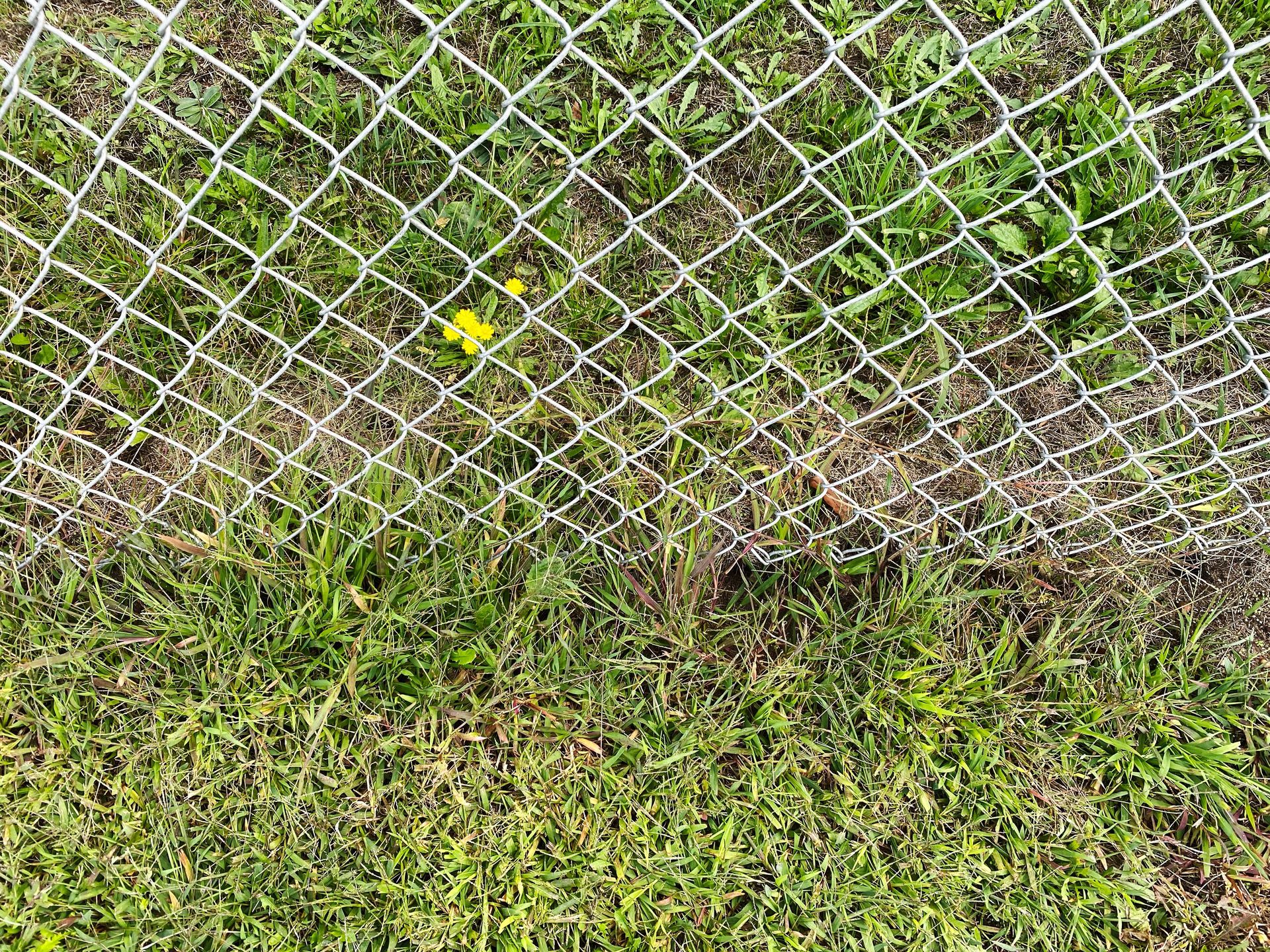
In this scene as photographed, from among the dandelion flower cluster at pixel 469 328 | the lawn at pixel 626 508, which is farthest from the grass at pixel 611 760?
the dandelion flower cluster at pixel 469 328

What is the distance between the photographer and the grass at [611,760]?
5.93 feet

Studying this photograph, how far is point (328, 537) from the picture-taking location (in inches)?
76.1

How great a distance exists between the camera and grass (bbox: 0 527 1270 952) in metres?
1.81

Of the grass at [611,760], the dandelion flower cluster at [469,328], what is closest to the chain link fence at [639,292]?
the dandelion flower cluster at [469,328]

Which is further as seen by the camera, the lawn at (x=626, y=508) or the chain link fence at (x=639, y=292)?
the chain link fence at (x=639, y=292)

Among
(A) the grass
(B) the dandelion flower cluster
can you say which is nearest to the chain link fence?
(B) the dandelion flower cluster

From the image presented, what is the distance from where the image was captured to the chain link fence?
2006 mm

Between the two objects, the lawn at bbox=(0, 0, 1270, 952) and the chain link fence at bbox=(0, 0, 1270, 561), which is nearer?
the lawn at bbox=(0, 0, 1270, 952)

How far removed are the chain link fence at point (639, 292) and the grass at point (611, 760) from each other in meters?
0.13

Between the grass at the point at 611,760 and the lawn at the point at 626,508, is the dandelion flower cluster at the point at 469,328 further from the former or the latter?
the grass at the point at 611,760

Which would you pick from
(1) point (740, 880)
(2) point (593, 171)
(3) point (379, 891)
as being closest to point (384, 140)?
(2) point (593, 171)

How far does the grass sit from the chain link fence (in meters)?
0.13

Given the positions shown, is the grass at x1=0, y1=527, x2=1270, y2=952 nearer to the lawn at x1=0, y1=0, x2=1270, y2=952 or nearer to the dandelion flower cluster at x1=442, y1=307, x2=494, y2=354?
the lawn at x1=0, y1=0, x2=1270, y2=952

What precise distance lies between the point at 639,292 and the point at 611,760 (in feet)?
3.14
